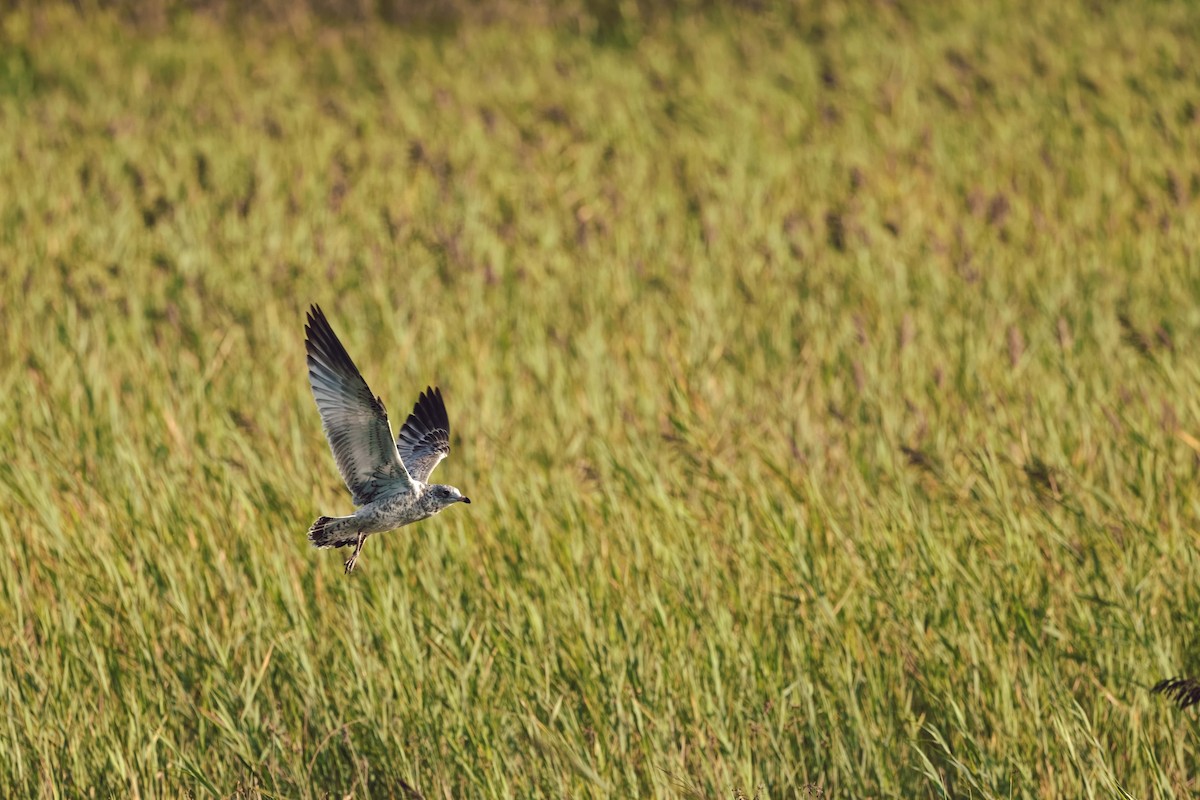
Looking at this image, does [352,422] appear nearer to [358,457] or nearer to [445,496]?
[358,457]

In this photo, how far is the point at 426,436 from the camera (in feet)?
6.33

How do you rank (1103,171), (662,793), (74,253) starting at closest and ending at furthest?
1. (662,793)
2. (74,253)
3. (1103,171)

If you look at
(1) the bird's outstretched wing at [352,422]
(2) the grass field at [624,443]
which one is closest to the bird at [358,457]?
(1) the bird's outstretched wing at [352,422]

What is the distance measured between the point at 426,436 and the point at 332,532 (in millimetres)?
320

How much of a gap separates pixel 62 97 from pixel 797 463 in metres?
5.64

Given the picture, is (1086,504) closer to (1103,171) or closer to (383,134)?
(1103,171)

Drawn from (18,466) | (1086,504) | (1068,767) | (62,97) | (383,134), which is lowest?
(1068,767)

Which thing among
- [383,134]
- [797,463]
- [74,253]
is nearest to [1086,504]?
[797,463]

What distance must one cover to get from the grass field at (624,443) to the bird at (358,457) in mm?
620

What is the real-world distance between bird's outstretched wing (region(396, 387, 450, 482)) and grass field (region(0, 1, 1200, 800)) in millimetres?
540

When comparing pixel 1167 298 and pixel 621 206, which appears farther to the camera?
pixel 621 206

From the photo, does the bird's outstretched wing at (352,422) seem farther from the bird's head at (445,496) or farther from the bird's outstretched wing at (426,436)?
the bird's outstretched wing at (426,436)

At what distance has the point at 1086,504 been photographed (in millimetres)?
3047

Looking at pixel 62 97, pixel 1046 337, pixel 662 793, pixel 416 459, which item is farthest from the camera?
pixel 62 97
